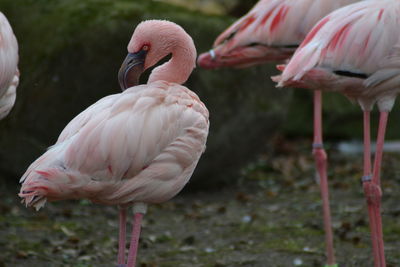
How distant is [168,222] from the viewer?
235 inches

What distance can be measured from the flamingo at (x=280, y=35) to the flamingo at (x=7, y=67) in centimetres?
145

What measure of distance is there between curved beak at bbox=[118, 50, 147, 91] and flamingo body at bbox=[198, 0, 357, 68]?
4.99 ft

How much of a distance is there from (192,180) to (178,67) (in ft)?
10.5

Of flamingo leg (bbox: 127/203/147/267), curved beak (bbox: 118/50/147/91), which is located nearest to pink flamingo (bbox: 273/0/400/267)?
curved beak (bbox: 118/50/147/91)

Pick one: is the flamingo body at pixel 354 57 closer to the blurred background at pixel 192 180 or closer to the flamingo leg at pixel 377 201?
the flamingo leg at pixel 377 201

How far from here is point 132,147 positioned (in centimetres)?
329

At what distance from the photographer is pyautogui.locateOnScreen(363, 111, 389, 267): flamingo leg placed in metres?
4.25

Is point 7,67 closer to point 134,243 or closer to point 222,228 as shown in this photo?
point 134,243

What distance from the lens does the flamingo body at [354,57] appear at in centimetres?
402

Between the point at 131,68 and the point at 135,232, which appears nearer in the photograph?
the point at 135,232

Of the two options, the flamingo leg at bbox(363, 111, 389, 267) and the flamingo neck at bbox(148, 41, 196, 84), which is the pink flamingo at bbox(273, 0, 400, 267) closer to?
the flamingo leg at bbox(363, 111, 389, 267)

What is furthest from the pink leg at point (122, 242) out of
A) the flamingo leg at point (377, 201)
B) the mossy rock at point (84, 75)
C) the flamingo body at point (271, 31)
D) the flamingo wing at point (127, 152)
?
the mossy rock at point (84, 75)

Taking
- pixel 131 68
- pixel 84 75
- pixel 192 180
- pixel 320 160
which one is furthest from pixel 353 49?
pixel 192 180

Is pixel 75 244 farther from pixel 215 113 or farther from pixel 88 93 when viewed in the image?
pixel 215 113
